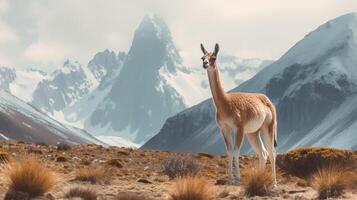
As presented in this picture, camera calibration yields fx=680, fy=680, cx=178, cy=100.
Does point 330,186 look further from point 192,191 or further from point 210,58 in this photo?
point 210,58

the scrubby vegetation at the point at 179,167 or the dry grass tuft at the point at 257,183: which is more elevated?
the scrubby vegetation at the point at 179,167

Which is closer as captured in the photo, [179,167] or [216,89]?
[216,89]

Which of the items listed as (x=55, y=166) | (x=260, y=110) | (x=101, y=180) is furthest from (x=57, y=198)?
(x=55, y=166)

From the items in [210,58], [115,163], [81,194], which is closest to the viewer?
[81,194]

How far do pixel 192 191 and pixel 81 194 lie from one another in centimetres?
289

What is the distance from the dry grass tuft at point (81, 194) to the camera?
1722 cm

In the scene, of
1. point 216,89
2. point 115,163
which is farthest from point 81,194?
point 115,163

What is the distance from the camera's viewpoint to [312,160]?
25.1 meters

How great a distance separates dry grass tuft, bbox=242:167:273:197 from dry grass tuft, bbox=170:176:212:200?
2015mm

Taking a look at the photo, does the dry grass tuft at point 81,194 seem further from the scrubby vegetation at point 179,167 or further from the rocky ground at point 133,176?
the scrubby vegetation at point 179,167

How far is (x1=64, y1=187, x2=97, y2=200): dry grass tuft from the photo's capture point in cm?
1722

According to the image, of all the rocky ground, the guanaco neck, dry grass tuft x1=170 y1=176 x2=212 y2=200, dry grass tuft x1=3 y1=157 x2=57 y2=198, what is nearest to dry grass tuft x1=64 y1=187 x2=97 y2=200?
the rocky ground

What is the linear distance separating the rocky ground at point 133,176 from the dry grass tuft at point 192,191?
645 mm

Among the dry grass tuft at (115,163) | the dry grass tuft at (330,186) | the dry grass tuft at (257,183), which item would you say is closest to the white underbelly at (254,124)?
the dry grass tuft at (257,183)
